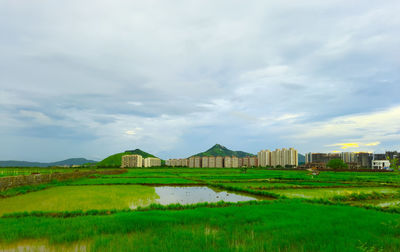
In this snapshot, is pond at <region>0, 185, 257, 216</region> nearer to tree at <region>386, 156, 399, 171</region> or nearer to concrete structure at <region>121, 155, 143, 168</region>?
tree at <region>386, 156, 399, 171</region>

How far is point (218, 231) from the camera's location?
676 cm

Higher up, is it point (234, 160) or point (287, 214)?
point (287, 214)

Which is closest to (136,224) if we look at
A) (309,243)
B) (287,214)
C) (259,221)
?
(259,221)

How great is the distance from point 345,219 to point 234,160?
12770 centimetres

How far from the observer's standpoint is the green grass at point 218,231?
5445mm

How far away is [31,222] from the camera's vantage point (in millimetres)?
7516

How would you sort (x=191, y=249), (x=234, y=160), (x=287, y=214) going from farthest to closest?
(x=234, y=160) → (x=287, y=214) → (x=191, y=249)

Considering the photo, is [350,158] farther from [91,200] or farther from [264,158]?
[91,200]

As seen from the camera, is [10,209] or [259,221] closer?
[259,221]

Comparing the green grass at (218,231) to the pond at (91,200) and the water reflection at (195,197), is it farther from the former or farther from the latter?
the water reflection at (195,197)

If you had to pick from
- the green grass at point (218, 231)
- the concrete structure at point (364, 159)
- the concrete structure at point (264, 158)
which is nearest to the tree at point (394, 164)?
the green grass at point (218, 231)

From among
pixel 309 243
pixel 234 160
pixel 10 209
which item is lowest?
pixel 234 160

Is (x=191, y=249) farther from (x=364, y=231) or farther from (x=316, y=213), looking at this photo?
(x=316, y=213)

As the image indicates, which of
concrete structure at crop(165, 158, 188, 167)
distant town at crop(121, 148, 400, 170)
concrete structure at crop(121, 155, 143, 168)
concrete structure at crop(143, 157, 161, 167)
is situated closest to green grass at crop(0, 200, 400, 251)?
distant town at crop(121, 148, 400, 170)
